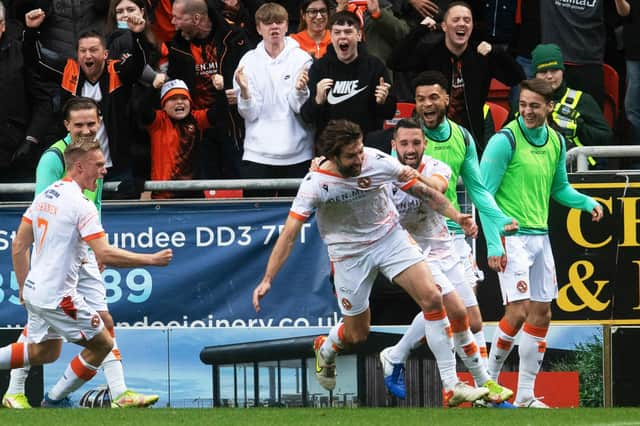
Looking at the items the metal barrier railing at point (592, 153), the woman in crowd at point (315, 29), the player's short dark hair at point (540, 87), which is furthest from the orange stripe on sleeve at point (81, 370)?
the metal barrier railing at point (592, 153)

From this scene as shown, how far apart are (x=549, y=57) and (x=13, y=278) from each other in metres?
5.07

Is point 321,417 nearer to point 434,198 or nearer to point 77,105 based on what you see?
point 434,198

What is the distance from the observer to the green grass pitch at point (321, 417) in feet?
30.8

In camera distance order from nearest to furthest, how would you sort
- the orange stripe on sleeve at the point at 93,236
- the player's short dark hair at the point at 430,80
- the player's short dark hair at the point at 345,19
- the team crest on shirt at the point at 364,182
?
the orange stripe on sleeve at the point at 93,236, the team crest on shirt at the point at 364,182, the player's short dark hair at the point at 430,80, the player's short dark hair at the point at 345,19

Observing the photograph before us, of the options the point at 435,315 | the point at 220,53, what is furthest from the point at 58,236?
the point at 220,53

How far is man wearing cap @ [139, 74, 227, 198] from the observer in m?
12.6

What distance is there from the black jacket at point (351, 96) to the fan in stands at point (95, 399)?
2893 mm

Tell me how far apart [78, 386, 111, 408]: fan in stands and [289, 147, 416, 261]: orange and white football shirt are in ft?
8.20

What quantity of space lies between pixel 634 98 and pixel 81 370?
Answer: 19.1 feet

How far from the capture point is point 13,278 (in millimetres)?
12469

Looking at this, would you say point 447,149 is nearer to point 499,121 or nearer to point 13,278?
point 499,121

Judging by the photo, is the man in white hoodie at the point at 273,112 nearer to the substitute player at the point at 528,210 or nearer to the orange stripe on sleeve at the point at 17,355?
the substitute player at the point at 528,210

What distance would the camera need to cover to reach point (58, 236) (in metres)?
9.88

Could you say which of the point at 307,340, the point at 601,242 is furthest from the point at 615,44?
the point at 307,340
